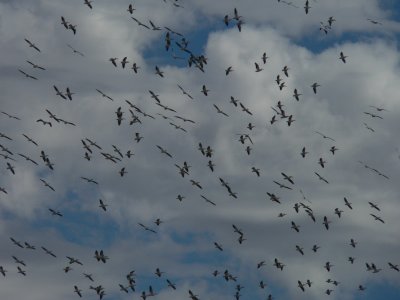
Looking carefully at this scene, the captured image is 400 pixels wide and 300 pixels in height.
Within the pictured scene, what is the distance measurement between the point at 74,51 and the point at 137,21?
14.0m

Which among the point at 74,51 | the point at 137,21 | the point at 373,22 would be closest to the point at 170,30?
the point at 137,21

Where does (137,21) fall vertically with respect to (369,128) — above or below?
above

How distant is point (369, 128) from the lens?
650 ft

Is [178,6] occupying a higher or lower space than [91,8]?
higher

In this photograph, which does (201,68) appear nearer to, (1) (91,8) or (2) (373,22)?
(1) (91,8)

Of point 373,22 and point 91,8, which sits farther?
point 91,8

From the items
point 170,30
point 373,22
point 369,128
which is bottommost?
point 369,128

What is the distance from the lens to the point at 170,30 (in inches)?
7771

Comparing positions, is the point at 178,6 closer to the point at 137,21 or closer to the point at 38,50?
the point at 137,21

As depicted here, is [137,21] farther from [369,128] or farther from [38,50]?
[369,128]

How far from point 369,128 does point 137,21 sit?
5002cm

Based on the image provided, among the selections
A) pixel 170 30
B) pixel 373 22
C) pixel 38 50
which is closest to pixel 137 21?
pixel 170 30

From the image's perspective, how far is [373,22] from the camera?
178125mm

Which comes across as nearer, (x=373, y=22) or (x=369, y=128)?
(x=373, y=22)
